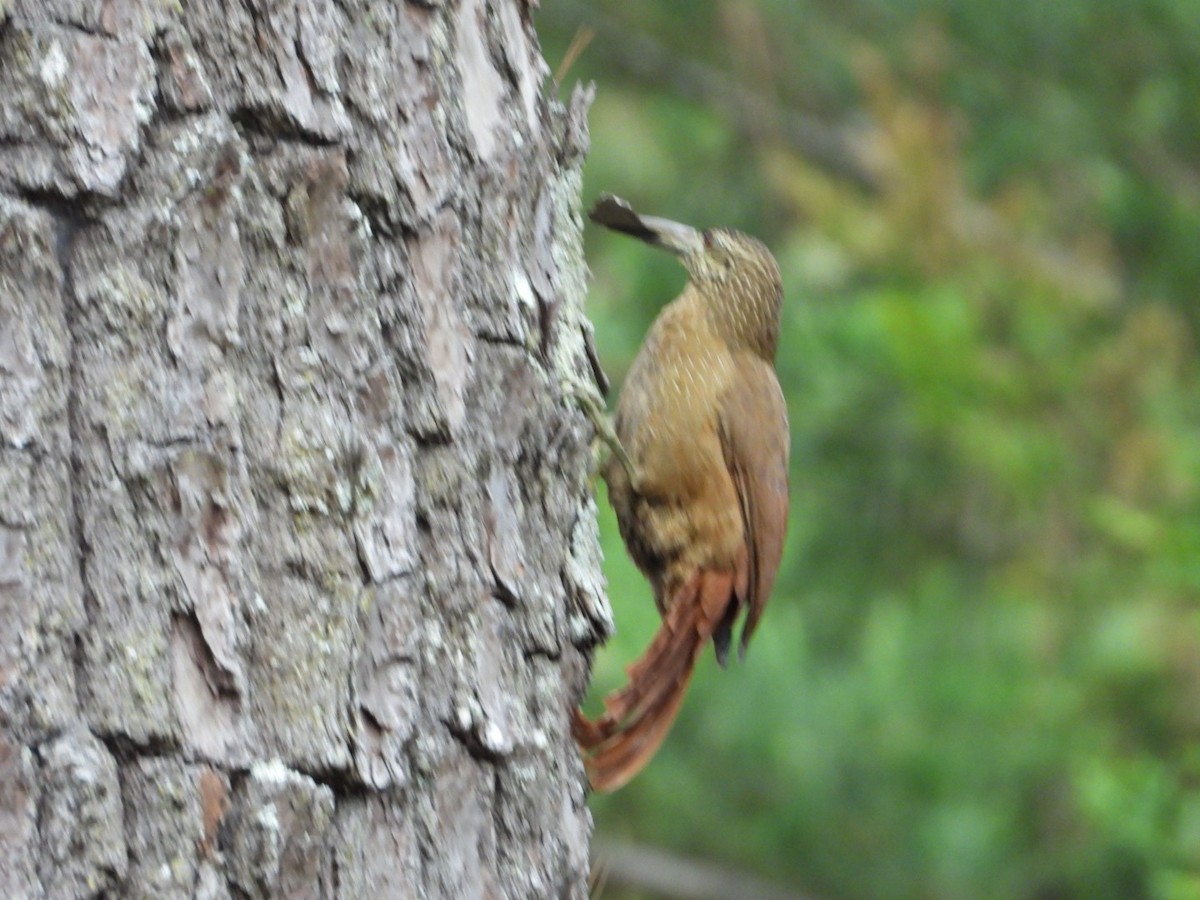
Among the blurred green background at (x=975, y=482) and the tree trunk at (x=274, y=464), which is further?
the blurred green background at (x=975, y=482)

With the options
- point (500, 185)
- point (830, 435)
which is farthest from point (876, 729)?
point (500, 185)

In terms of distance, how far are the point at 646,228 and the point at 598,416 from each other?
82cm

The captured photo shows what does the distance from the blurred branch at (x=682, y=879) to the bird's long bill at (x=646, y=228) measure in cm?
377

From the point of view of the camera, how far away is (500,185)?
213 cm

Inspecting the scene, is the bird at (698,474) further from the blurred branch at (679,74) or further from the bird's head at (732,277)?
the blurred branch at (679,74)

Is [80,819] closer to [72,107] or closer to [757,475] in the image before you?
[72,107]

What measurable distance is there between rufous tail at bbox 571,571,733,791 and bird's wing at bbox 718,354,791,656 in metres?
0.07

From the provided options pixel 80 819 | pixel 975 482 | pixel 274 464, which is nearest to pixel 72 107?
pixel 274 464

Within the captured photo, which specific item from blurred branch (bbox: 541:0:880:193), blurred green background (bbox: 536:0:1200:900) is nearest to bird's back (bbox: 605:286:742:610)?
blurred green background (bbox: 536:0:1200:900)

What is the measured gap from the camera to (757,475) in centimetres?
330

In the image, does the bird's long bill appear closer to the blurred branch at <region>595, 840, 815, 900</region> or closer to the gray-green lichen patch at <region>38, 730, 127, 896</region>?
the gray-green lichen patch at <region>38, 730, 127, 896</region>

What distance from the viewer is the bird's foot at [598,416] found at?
2453mm

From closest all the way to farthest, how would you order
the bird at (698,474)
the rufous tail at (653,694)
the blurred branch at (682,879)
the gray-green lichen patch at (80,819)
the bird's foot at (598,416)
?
the gray-green lichen patch at (80,819) < the bird's foot at (598,416) < the rufous tail at (653,694) < the bird at (698,474) < the blurred branch at (682,879)

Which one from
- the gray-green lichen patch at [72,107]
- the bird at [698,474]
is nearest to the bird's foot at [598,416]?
the bird at [698,474]
